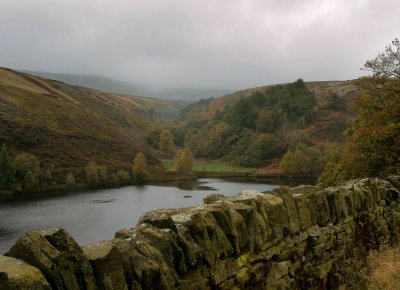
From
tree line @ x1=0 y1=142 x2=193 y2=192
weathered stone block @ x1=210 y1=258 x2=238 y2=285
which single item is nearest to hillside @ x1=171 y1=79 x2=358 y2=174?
tree line @ x1=0 y1=142 x2=193 y2=192

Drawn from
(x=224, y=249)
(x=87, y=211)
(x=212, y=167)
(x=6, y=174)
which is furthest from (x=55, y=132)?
(x=224, y=249)

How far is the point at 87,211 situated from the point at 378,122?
5239 centimetres

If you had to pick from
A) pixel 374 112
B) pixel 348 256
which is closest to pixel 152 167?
pixel 374 112

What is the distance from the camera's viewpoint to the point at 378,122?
65.5 feet

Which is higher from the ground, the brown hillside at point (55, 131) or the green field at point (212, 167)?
the brown hillside at point (55, 131)

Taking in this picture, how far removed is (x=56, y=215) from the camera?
5938cm

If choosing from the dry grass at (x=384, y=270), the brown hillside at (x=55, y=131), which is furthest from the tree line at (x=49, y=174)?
the dry grass at (x=384, y=270)

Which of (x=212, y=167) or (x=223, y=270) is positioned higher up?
(x=223, y=270)

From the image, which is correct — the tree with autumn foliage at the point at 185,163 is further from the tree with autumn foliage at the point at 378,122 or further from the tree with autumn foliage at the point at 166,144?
the tree with autumn foliage at the point at 378,122

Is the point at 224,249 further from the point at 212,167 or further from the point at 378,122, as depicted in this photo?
the point at 212,167

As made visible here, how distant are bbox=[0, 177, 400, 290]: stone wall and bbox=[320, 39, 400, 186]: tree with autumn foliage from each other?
1004cm

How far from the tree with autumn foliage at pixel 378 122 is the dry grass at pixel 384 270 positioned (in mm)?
9882

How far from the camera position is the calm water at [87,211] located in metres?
49.1

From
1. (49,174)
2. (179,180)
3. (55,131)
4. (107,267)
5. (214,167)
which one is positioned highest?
(55,131)
